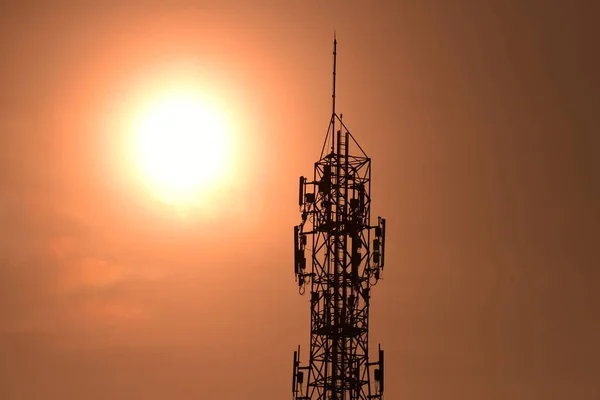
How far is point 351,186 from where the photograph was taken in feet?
160

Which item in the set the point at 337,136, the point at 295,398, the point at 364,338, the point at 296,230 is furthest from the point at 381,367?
the point at 337,136

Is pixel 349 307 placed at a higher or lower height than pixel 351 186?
lower

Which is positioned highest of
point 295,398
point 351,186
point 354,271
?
point 351,186

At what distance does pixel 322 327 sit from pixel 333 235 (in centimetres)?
534

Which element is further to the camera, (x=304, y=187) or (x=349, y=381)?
(x=304, y=187)

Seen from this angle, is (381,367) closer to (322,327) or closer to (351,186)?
(322,327)

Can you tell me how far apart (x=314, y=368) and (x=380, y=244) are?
27.0 feet

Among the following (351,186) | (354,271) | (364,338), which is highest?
(351,186)

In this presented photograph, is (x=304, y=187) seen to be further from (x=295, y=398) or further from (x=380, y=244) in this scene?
(x=295, y=398)

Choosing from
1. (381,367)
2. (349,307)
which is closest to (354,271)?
(349,307)

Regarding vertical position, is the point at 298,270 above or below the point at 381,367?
above

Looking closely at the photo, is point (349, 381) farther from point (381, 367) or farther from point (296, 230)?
point (296, 230)

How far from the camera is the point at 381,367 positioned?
157 ft

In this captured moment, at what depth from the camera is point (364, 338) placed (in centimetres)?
4831
